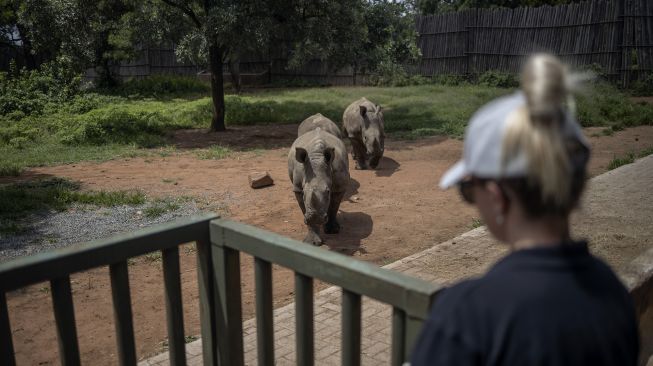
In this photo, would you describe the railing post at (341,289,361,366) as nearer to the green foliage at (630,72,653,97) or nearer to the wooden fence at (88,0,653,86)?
the wooden fence at (88,0,653,86)

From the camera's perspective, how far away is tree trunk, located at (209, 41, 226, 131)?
14547 millimetres

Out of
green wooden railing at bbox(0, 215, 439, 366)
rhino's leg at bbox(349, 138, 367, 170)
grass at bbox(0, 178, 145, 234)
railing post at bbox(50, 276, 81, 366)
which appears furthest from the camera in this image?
rhino's leg at bbox(349, 138, 367, 170)

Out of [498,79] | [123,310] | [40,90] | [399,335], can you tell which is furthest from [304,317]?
[498,79]

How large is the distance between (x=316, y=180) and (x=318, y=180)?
2cm

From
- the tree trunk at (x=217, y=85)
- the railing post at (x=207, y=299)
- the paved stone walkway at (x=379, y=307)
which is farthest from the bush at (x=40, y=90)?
the railing post at (x=207, y=299)

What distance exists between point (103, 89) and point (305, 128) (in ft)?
53.7

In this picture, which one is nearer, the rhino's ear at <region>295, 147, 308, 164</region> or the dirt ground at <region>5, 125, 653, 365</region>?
the dirt ground at <region>5, 125, 653, 365</region>

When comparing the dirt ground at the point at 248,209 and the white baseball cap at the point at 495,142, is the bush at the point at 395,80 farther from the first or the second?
the white baseball cap at the point at 495,142

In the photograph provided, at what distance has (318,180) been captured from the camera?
22.6 ft

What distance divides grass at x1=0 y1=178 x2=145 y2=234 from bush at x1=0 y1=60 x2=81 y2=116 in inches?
334

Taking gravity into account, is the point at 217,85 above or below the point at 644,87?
above

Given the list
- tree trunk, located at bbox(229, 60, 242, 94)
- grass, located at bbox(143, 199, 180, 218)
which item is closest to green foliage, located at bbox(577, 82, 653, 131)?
grass, located at bbox(143, 199, 180, 218)

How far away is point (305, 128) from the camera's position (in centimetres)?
950

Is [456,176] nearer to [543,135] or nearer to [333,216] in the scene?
[543,135]
